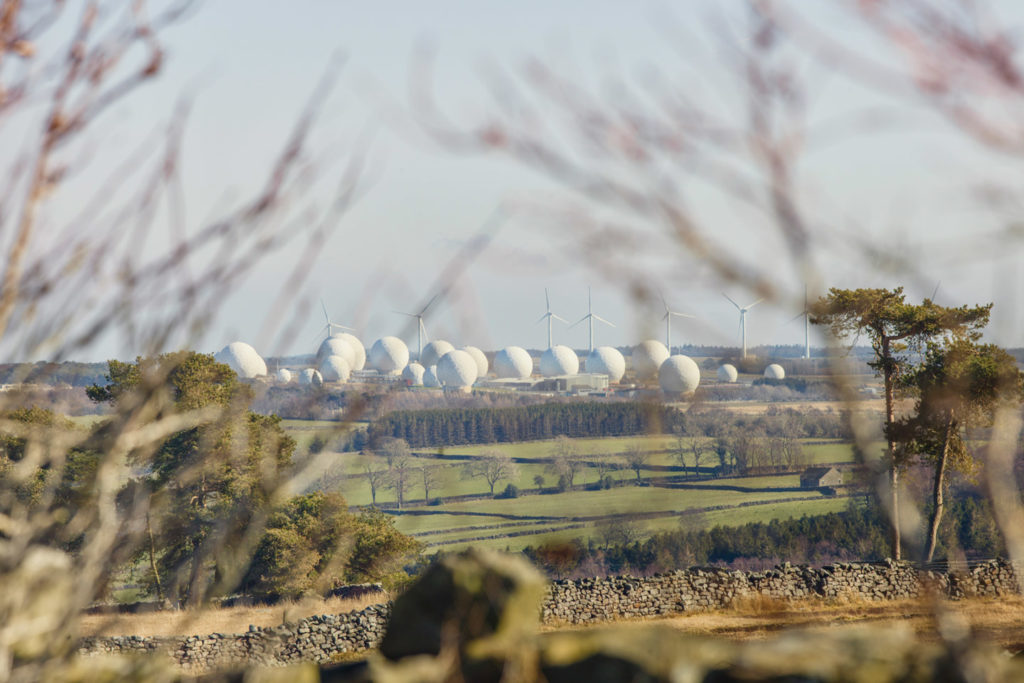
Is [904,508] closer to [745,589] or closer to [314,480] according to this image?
[314,480]

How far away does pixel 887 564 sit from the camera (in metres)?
16.6

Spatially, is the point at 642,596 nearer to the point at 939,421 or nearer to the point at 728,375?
the point at 939,421

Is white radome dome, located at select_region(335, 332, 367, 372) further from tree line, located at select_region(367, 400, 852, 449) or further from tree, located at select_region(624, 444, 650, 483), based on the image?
tree line, located at select_region(367, 400, 852, 449)

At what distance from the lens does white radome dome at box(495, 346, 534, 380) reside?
59.5 metres

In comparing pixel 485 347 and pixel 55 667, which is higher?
pixel 485 347

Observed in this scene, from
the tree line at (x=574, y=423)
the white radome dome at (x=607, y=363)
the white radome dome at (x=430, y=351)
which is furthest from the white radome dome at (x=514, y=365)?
the white radome dome at (x=430, y=351)

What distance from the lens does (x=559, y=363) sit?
62094mm

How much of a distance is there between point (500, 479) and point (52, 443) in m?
35.2

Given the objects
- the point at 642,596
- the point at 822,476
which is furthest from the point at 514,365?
the point at 642,596

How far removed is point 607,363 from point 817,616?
47.2m

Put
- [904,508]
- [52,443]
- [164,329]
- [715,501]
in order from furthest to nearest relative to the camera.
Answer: [715,501] < [52,443] < [164,329] < [904,508]

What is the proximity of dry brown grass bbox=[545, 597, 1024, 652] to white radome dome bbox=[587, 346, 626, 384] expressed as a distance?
1793 inches

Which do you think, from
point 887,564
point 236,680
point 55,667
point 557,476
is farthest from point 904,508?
point 557,476

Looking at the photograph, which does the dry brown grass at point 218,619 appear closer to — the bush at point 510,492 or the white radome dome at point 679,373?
the bush at point 510,492
